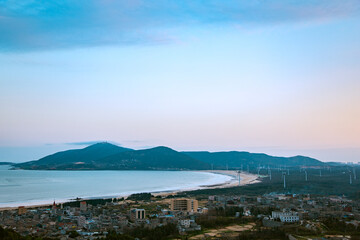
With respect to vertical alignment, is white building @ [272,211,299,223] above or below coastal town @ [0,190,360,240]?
above

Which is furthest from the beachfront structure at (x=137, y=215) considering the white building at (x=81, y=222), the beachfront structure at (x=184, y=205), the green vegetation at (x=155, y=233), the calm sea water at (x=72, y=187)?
the calm sea water at (x=72, y=187)

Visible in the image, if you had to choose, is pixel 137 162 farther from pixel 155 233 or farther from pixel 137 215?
pixel 155 233

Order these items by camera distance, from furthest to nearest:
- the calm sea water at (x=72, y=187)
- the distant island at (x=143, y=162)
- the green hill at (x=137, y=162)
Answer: the distant island at (x=143, y=162)
the green hill at (x=137, y=162)
the calm sea water at (x=72, y=187)

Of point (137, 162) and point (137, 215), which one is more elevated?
point (137, 162)

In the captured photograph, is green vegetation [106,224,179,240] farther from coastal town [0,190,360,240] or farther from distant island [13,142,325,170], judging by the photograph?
distant island [13,142,325,170]

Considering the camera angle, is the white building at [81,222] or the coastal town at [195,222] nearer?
the coastal town at [195,222]

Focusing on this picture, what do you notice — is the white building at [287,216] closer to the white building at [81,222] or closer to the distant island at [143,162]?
the white building at [81,222]

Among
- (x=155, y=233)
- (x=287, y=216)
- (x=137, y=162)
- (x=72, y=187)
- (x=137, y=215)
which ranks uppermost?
(x=137, y=162)

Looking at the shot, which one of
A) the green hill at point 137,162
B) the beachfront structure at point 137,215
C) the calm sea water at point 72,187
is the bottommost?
the calm sea water at point 72,187

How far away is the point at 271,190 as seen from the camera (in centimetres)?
5219

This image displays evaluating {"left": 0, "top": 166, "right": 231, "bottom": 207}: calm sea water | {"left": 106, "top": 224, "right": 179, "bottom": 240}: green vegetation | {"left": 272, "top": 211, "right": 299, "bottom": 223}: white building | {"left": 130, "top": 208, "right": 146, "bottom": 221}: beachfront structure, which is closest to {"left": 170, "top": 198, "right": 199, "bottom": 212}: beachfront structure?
{"left": 130, "top": 208, "right": 146, "bottom": 221}: beachfront structure

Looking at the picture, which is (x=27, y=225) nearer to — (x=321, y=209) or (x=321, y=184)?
(x=321, y=209)

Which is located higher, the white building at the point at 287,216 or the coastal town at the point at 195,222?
the white building at the point at 287,216

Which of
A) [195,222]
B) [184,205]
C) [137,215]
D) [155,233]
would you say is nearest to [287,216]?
[195,222]
